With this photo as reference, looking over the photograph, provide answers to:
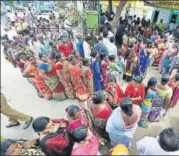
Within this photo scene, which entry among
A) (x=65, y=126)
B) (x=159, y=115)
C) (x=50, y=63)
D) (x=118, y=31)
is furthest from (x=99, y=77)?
(x=118, y=31)

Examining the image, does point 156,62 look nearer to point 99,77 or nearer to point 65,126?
point 99,77

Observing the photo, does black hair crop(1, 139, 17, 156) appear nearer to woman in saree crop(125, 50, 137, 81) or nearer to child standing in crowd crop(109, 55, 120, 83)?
child standing in crowd crop(109, 55, 120, 83)

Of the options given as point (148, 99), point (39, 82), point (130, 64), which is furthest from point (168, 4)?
point (39, 82)

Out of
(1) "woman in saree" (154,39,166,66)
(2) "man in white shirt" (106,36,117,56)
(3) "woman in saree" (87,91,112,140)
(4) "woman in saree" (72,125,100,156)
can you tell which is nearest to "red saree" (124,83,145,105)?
(3) "woman in saree" (87,91,112,140)

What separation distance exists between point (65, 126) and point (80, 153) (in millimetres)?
461

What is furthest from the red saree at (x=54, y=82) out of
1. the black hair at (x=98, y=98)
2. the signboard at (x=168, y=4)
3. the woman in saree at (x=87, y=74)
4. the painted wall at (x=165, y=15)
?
the painted wall at (x=165, y=15)

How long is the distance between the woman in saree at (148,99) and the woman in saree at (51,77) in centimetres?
165

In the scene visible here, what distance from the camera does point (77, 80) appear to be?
11.7 ft

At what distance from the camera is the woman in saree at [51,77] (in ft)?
11.5

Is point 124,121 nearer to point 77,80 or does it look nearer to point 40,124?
point 40,124

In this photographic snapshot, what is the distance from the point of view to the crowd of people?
179 centimetres

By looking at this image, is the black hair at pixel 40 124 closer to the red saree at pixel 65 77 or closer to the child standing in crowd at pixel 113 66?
the red saree at pixel 65 77

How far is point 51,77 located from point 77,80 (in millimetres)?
547

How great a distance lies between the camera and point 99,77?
3.93 meters
